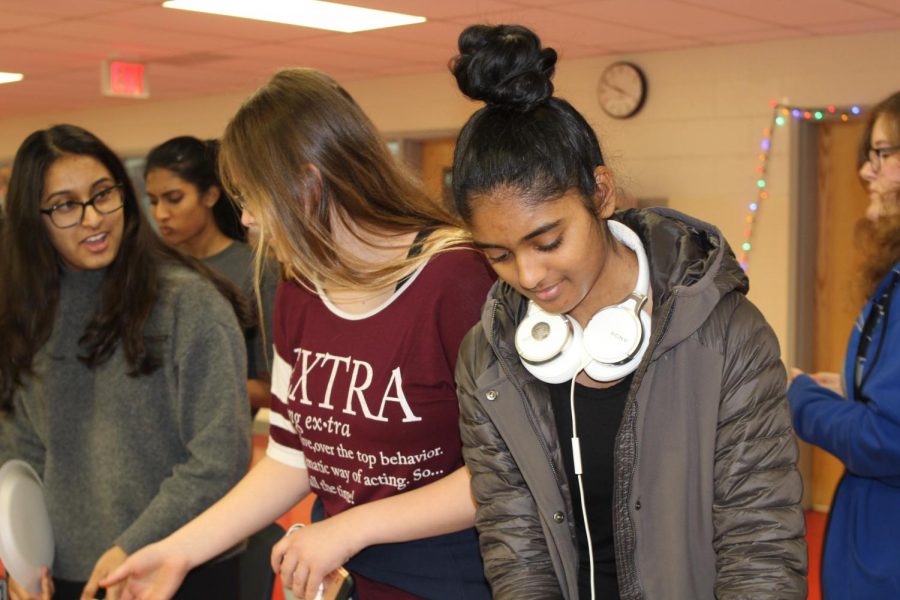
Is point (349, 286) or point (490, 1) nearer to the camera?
point (349, 286)

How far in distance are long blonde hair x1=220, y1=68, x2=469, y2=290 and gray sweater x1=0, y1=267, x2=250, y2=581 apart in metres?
0.43

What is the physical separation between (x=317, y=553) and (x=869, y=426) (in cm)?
104

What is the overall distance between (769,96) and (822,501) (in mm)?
2421

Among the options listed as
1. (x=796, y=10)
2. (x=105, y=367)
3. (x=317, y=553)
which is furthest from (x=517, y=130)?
(x=796, y=10)

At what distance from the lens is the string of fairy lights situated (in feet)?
20.1

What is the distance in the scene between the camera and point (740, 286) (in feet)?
4.62

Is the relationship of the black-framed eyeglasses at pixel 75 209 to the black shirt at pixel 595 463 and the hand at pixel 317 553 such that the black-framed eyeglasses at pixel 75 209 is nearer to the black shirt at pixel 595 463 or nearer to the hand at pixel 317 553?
the hand at pixel 317 553

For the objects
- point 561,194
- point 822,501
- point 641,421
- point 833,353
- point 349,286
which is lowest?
point 822,501

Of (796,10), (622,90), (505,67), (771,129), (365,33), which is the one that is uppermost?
(365,33)

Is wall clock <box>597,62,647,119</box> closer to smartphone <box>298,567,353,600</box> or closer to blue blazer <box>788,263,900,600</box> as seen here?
blue blazer <box>788,263,900,600</box>

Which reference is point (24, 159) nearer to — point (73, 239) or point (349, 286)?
point (73, 239)

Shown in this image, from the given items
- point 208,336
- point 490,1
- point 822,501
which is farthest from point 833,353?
point 208,336

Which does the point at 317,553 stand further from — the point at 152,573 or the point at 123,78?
the point at 123,78

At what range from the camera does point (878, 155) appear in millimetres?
2316
